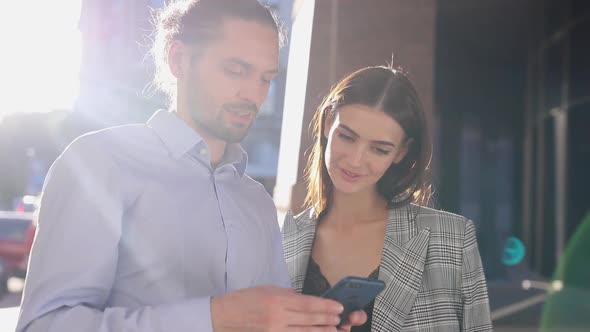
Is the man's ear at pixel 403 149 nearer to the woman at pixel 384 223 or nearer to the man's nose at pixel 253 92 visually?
the woman at pixel 384 223

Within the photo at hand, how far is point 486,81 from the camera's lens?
16.1 metres

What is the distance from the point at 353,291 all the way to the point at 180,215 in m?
0.33

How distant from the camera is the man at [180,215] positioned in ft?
3.28

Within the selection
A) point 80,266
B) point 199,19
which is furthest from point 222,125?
point 80,266

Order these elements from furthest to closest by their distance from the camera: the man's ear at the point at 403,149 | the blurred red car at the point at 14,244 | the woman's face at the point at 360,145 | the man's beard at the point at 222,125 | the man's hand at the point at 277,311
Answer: the blurred red car at the point at 14,244, the man's ear at the point at 403,149, the woman's face at the point at 360,145, the man's beard at the point at 222,125, the man's hand at the point at 277,311

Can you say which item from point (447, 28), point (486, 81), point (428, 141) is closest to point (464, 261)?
point (428, 141)

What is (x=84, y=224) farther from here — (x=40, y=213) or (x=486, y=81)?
(x=486, y=81)

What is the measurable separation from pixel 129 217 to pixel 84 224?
92mm

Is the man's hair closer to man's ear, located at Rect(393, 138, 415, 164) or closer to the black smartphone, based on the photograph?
the black smartphone

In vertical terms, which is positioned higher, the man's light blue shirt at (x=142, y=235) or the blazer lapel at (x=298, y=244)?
the man's light blue shirt at (x=142, y=235)

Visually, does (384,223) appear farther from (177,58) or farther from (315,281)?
(177,58)

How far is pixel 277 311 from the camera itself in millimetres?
949

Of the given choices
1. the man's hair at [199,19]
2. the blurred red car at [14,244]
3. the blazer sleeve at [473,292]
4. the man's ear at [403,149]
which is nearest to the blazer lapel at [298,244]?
the man's ear at [403,149]

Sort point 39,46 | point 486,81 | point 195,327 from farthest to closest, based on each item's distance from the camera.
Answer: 1. point 486,81
2. point 39,46
3. point 195,327
